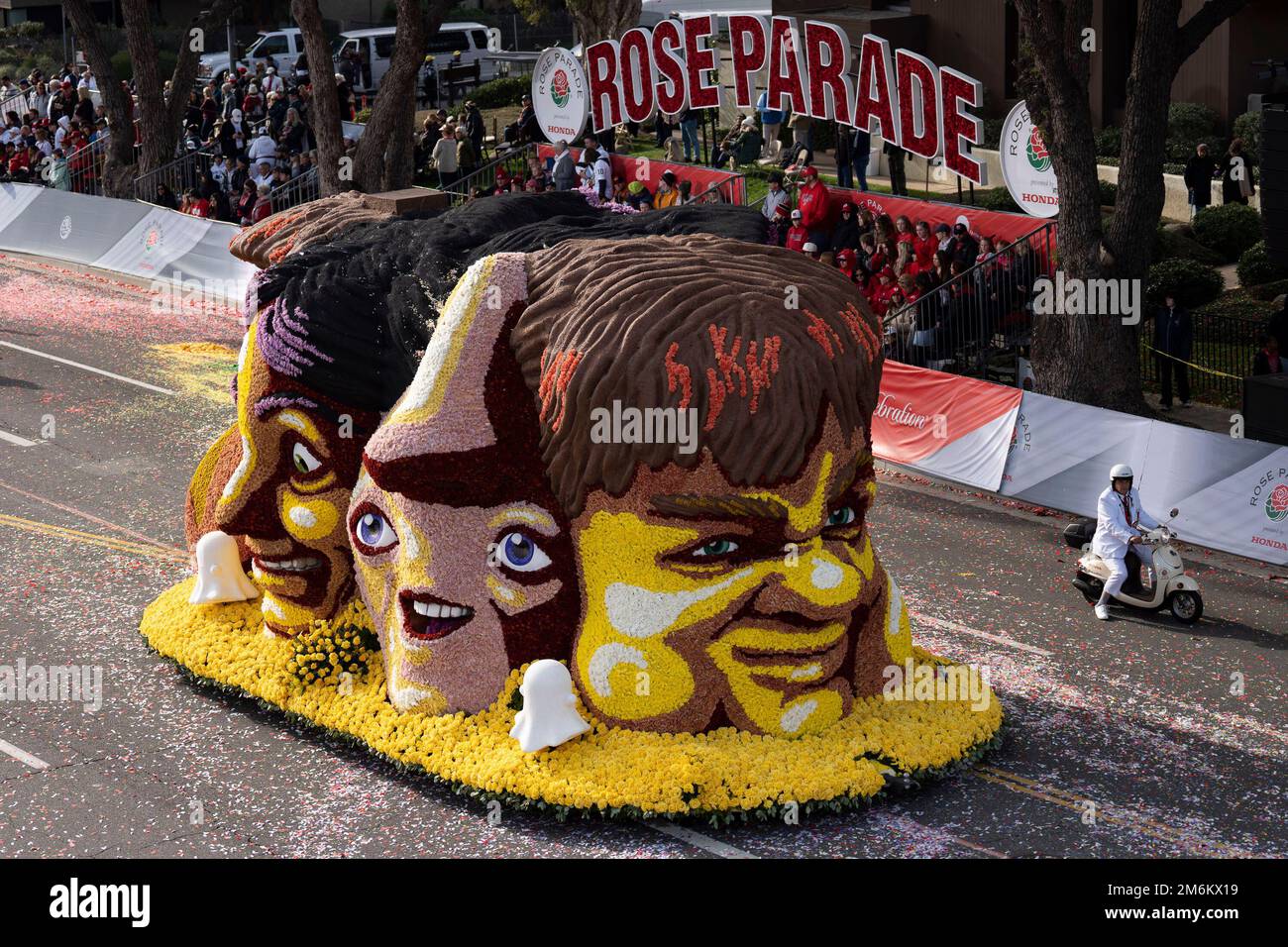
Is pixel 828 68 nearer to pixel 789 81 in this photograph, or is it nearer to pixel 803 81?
pixel 803 81

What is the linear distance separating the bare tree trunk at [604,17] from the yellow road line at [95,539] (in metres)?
19.5

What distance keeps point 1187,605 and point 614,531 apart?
660cm

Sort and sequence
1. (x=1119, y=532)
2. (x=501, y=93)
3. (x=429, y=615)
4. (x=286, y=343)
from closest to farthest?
(x=429, y=615)
(x=286, y=343)
(x=1119, y=532)
(x=501, y=93)

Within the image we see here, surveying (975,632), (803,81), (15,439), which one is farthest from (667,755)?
(803,81)

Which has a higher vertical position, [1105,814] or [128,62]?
[128,62]

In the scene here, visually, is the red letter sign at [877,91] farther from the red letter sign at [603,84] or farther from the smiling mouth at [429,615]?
the smiling mouth at [429,615]

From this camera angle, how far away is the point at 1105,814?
41.7ft

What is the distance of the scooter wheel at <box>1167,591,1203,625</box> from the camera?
1647 centimetres

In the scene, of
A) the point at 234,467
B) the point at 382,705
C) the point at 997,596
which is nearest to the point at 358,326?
the point at 234,467

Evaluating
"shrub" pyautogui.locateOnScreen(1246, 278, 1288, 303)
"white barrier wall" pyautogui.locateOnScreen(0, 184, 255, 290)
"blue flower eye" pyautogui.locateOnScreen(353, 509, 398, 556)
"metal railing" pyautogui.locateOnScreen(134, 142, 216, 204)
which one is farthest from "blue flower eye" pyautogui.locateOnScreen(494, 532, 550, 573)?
"metal railing" pyautogui.locateOnScreen(134, 142, 216, 204)

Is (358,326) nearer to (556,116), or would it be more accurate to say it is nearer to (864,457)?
(864,457)

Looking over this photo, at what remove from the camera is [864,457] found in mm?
13367

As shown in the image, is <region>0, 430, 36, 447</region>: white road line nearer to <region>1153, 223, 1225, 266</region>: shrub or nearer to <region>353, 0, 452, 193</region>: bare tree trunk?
<region>353, 0, 452, 193</region>: bare tree trunk
